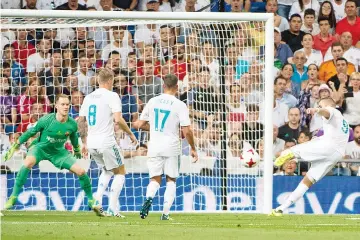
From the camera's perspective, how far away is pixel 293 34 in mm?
20156

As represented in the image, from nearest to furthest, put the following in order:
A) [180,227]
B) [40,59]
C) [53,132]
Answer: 1. [180,227]
2. [53,132]
3. [40,59]

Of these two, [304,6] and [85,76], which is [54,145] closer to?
[85,76]

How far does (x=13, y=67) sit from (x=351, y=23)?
21.5 ft

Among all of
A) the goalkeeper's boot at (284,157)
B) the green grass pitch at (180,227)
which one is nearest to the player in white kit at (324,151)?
the goalkeeper's boot at (284,157)

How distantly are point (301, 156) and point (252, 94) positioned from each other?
2.31 metres

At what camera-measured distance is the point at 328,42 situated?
66.4 feet

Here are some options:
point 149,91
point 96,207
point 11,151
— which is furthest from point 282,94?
point 11,151

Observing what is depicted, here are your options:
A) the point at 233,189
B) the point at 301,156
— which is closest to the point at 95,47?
the point at 233,189

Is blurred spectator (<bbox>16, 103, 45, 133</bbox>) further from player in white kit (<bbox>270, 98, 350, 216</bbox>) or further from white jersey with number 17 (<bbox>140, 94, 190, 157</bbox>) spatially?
player in white kit (<bbox>270, 98, 350, 216</bbox>)

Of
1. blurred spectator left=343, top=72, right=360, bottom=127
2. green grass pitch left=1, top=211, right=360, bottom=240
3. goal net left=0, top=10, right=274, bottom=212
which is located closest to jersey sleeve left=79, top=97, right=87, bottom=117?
green grass pitch left=1, top=211, right=360, bottom=240

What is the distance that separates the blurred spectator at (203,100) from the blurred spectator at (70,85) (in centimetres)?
195

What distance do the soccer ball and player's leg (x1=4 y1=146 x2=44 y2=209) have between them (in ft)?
10.3

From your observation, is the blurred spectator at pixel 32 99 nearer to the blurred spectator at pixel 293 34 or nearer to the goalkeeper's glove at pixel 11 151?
the goalkeeper's glove at pixel 11 151

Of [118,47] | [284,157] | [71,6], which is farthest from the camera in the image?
[71,6]
